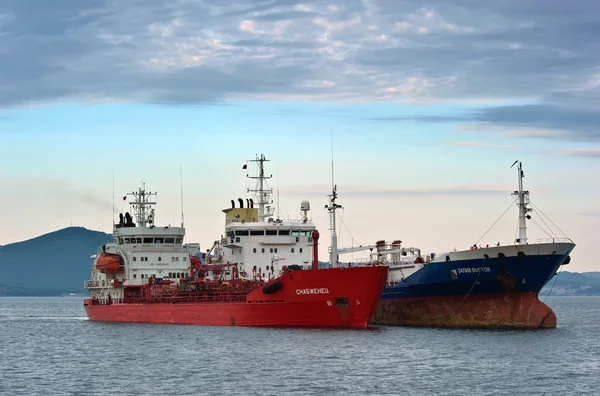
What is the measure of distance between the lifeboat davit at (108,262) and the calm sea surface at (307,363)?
498 inches

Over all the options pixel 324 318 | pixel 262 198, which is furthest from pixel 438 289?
pixel 262 198

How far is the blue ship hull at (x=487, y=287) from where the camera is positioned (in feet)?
183

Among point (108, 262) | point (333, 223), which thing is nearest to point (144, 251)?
point (108, 262)

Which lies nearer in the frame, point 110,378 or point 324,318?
point 110,378

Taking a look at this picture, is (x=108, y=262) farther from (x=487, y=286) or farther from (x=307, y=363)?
(x=307, y=363)

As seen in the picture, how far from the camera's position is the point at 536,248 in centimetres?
5531

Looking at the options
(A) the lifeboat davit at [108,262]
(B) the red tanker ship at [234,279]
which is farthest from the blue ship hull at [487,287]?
(A) the lifeboat davit at [108,262]

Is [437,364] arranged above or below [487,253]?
below

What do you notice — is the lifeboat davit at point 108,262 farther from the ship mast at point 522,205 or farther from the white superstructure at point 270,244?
the ship mast at point 522,205

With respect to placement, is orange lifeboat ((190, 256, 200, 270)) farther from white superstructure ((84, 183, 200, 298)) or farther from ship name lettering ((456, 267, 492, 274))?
ship name lettering ((456, 267, 492, 274))

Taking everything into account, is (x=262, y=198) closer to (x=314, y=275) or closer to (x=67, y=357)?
(x=314, y=275)

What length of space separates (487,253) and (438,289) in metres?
4.56

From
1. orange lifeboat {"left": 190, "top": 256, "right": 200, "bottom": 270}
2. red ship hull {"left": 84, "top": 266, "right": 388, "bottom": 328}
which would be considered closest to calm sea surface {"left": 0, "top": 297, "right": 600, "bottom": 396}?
red ship hull {"left": 84, "top": 266, "right": 388, "bottom": 328}

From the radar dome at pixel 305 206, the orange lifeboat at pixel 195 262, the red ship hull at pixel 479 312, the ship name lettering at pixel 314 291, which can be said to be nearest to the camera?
the ship name lettering at pixel 314 291
